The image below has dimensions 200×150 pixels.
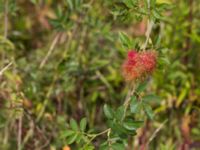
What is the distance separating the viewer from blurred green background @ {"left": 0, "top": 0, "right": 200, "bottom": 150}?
7.29ft

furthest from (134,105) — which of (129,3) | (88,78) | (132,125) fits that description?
(88,78)

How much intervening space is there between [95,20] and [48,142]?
0.64 metres

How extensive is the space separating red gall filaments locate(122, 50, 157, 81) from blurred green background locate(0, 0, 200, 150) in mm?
624

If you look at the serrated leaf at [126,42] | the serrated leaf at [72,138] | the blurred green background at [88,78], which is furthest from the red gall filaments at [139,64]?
the blurred green background at [88,78]

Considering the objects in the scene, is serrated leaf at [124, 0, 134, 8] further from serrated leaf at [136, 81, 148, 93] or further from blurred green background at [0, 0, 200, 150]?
blurred green background at [0, 0, 200, 150]

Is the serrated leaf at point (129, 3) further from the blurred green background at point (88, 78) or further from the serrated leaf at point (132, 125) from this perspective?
the blurred green background at point (88, 78)

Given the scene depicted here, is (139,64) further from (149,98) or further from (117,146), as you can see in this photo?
(117,146)

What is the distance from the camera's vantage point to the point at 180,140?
2447mm

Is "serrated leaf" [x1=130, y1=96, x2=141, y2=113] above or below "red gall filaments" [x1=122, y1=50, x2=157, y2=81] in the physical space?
below

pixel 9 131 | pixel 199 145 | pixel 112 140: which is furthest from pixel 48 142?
pixel 199 145

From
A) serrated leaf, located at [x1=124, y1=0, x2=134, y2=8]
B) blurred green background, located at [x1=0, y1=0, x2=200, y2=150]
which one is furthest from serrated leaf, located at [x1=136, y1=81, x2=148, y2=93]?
blurred green background, located at [x1=0, y1=0, x2=200, y2=150]

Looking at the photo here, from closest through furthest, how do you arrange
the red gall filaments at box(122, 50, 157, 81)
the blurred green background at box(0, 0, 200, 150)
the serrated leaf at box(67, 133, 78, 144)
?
1. the red gall filaments at box(122, 50, 157, 81)
2. the serrated leaf at box(67, 133, 78, 144)
3. the blurred green background at box(0, 0, 200, 150)

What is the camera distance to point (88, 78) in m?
2.57

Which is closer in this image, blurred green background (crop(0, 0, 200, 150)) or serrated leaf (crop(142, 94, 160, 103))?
serrated leaf (crop(142, 94, 160, 103))
